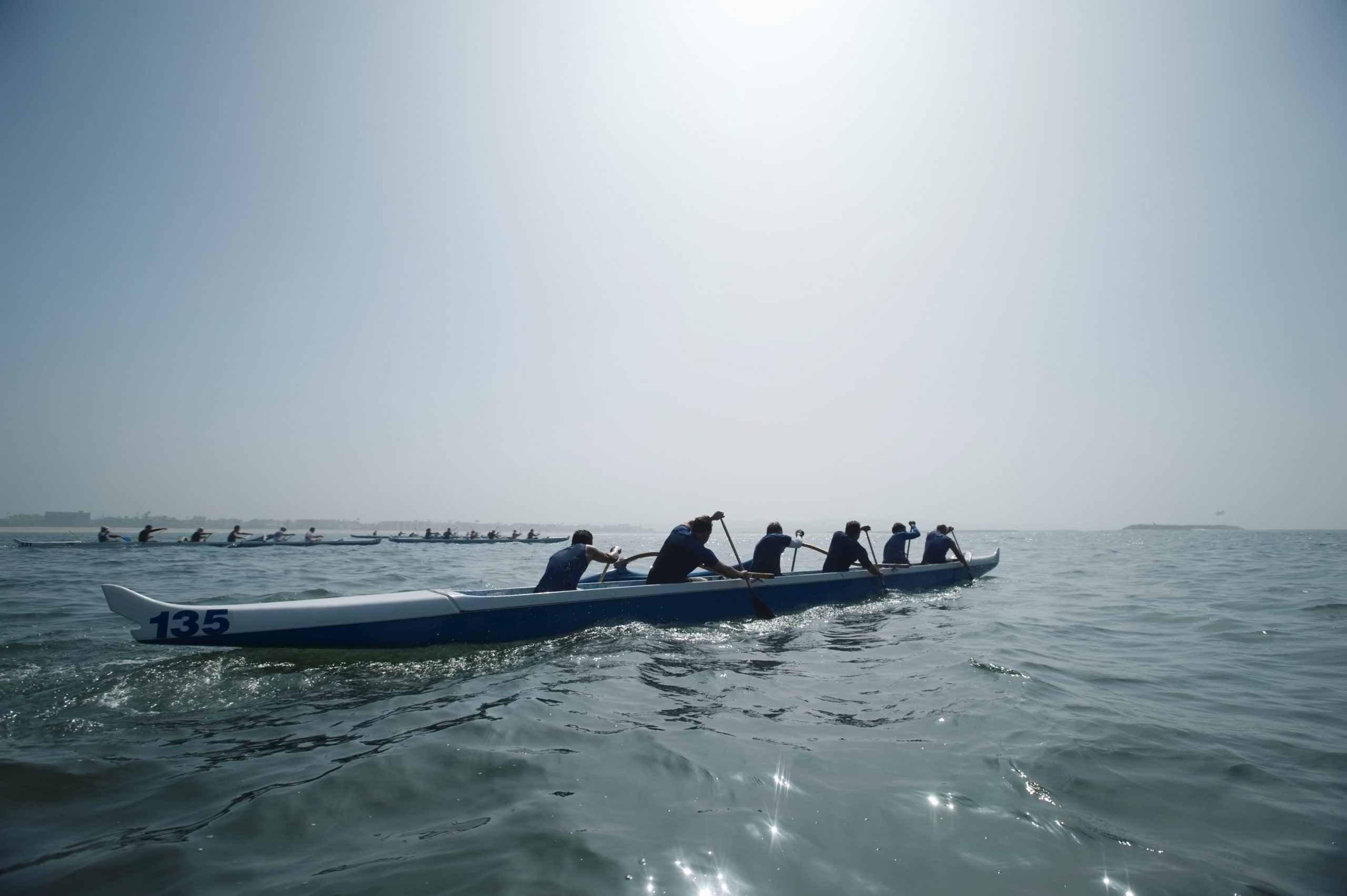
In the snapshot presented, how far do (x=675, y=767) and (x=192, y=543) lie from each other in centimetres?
3794

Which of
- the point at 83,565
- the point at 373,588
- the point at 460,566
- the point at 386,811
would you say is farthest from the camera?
the point at 460,566

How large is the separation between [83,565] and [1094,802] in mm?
25487

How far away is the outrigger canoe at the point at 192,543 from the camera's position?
2744 cm

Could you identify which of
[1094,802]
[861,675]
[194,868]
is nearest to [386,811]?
[194,868]

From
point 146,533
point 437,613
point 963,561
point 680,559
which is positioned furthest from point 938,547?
point 146,533

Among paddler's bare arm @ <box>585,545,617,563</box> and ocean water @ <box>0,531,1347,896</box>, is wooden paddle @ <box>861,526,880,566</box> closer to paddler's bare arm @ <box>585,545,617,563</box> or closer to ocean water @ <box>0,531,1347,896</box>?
ocean water @ <box>0,531,1347,896</box>

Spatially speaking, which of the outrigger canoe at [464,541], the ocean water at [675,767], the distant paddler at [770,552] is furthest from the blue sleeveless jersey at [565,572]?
the outrigger canoe at [464,541]

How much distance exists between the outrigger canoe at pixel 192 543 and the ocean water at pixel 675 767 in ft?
88.7

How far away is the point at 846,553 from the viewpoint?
38.0 ft

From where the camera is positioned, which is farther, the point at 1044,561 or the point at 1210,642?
the point at 1044,561

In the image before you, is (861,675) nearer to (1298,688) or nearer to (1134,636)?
(1298,688)

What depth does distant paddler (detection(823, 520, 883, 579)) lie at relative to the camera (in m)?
11.5

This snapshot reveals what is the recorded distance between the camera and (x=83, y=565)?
18.5 meters

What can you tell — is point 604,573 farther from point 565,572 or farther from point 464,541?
point 464,541
